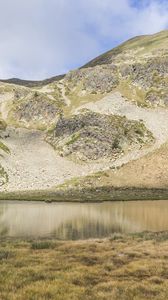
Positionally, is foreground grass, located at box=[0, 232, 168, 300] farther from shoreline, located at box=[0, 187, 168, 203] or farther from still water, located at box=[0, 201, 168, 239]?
shoreline, located at box=[0, 187, 168, 203]

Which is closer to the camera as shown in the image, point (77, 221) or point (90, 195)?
point (77, 221)

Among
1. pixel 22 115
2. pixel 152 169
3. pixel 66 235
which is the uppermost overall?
pixel 22 115

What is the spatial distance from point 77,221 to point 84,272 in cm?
4083

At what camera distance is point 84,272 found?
23234mm

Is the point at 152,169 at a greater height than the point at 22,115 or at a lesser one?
lesser

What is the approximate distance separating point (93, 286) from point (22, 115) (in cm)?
18225

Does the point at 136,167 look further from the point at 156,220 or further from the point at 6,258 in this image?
the point at 6,258

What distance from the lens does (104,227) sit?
5844 centimetres

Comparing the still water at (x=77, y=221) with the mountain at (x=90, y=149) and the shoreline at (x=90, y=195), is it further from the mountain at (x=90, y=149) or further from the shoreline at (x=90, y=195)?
the mountain at (x=90, y=149)

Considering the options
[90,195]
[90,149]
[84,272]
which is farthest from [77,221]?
[90,149]

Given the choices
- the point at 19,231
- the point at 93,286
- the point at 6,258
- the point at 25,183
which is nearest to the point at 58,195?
the point at 25,183

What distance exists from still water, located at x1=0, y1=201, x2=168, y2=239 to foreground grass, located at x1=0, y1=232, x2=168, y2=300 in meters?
17.2

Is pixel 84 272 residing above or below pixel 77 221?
above

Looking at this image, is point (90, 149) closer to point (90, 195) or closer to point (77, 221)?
point (90, 195)
